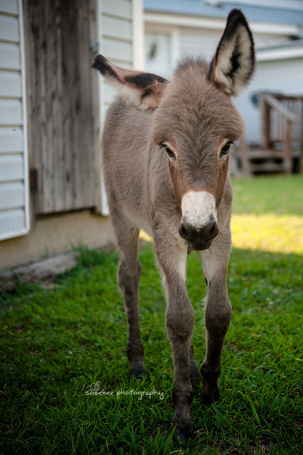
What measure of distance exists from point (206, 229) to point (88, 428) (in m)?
1.41

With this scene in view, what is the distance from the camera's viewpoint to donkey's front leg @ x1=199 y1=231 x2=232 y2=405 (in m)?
2.74

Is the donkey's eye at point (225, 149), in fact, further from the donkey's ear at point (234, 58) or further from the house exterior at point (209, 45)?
the house exterior at point (209, 45)

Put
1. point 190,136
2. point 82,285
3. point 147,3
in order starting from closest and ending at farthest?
point 190,136 < point 82,285 < point 147,3

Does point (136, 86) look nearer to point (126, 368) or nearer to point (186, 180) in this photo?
point (186, 180)

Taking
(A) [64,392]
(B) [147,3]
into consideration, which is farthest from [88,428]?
(B) [147,3]

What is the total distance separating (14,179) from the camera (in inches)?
206

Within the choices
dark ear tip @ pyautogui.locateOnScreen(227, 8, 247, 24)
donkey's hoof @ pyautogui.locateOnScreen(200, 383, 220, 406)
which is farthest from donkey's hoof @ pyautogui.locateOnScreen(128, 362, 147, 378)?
dark ear tip @ pyautogui.locateOnScreen(227, 8, 247, 24)

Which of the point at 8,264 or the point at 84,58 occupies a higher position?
the point at 84,58

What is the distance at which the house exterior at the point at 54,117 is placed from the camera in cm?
514

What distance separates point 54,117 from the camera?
225 inches

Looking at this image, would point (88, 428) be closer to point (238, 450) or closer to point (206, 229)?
point (238, 450)

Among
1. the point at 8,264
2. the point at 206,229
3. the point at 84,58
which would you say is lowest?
the point at 8,264

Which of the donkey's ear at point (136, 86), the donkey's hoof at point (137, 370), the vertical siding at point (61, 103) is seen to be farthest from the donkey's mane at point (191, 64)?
the vertical siding at point (61, 103)

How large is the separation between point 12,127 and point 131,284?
104 inches
